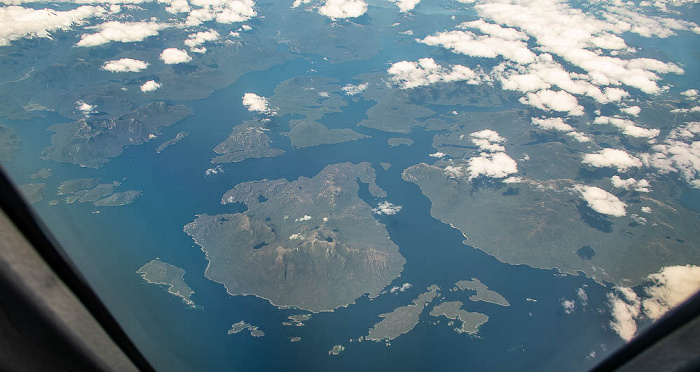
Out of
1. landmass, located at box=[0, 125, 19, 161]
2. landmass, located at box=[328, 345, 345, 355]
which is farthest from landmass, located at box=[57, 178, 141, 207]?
landmass, located at box=[328, 345, 345, 355]

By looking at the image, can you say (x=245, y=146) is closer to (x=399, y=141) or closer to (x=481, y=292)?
(x=399, y=141)

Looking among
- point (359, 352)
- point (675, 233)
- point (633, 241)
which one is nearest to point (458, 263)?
point (359, 352)

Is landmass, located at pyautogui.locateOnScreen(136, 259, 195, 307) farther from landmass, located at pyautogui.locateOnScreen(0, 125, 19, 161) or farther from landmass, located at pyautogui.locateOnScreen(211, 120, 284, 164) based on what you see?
landmass, located at pyautogui.locateOnScreen(211, 120, 284, 164)

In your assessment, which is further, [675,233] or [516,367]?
[675,233]

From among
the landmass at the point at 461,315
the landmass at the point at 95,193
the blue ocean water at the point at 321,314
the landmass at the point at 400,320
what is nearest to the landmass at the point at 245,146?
the blue ocean water at the point at 321,314

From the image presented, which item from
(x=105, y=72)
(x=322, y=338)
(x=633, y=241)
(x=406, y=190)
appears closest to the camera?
(x=322, y=338)

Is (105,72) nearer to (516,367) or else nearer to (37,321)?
(516,367)

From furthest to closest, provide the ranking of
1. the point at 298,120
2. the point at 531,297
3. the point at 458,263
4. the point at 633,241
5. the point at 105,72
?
the point at 105,72 < the point at 298,120 < the point at 633,241 < the point at 458,263 < the point at 531,297

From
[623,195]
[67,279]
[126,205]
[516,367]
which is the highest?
[67,279]
